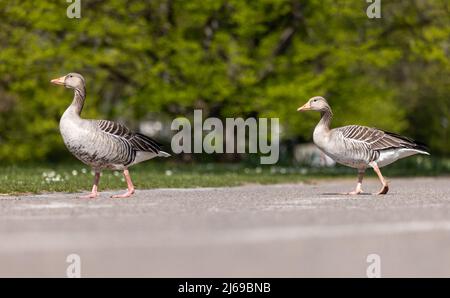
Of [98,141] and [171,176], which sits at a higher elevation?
[98,141]

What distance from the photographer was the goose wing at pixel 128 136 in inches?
696

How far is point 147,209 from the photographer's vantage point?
15180 mm

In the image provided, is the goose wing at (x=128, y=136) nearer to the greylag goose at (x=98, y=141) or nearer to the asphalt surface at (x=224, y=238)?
the greylag goose at (x=98, y=141)

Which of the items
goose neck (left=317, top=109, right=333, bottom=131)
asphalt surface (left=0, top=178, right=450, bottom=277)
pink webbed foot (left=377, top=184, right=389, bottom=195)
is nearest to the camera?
asphalt surface (left=0, top=178, right=450, bottom=277)

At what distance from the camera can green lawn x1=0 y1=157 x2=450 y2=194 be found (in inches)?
813

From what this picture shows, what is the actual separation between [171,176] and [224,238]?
48.8 feet

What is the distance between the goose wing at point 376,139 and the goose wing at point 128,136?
4.08 metres

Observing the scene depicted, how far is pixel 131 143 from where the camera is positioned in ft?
59.1

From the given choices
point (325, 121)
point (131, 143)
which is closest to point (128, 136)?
point (131, 143)

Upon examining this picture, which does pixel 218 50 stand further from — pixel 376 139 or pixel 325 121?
pixel 376 139

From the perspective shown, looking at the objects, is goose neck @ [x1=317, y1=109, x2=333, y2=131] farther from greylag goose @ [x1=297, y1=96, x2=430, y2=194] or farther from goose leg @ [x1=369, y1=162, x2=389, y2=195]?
goose leg @ [x1=369, y1=162, x2=389, y2=195]

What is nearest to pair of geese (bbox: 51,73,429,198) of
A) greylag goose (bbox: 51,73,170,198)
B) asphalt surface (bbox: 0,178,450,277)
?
greylag goose (bbox: 51,73,170,198)

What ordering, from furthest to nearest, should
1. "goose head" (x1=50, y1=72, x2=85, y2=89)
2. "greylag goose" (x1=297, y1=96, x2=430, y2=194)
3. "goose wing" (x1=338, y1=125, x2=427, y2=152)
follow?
"goose wing" (x1=338, y1=125, x2=427, y2=152) → "greylag goose" (x1=297, y1=96, x2=430, y2=194) → "goose head" (x1=50, y1=72, x2=85, y2=89)

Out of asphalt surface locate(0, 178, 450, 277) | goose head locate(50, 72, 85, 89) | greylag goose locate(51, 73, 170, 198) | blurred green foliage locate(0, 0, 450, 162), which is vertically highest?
blurred green foliage locate(0, 0, 450, 162)
